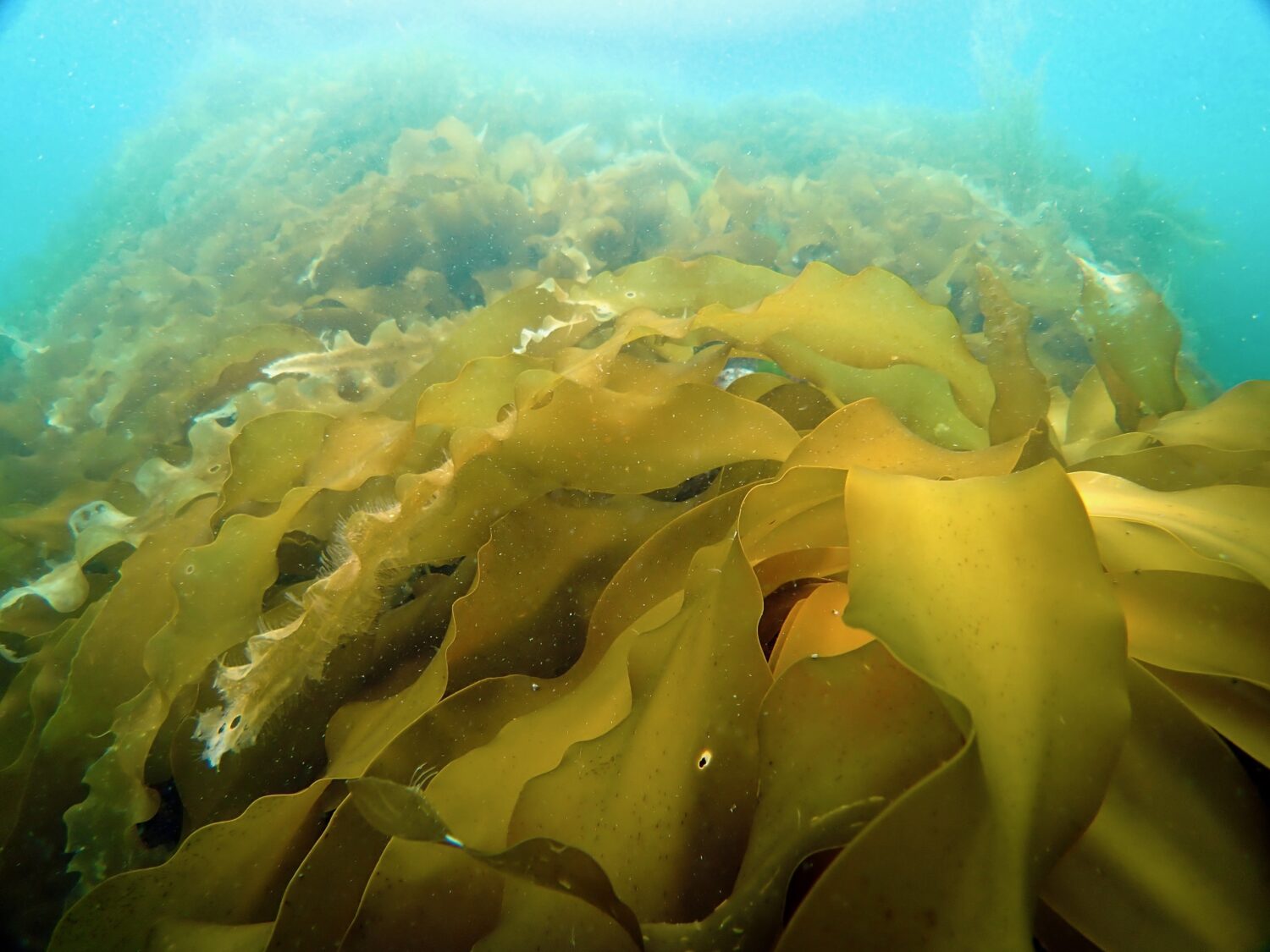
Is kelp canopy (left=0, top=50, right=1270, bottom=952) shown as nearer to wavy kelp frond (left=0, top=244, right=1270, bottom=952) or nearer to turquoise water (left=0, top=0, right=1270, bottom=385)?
wavy kelp frond (left=0, top=244, right=1270, bottom=952)

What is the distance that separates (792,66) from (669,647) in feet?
44.9

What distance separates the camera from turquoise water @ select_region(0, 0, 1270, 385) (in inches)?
124

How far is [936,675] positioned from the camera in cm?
37

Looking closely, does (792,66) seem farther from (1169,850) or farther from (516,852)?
(516,852)

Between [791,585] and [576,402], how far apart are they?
1.09ft

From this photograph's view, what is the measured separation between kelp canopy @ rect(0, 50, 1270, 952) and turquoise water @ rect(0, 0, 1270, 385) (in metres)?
2.13

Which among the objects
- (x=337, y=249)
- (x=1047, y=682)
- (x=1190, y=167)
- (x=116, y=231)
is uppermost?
(x=1047, y=682)

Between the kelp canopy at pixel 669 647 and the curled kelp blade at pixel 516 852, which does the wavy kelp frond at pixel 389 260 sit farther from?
the curled kelp blade at pixel 516 852

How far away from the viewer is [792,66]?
433 inches

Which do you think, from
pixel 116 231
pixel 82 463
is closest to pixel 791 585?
pixel 82 463

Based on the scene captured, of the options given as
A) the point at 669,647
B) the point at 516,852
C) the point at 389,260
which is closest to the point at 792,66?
the point at 389,260

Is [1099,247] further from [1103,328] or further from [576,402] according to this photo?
[576,402]

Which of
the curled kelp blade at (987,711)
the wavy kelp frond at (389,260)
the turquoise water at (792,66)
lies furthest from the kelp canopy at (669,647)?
the turquoise water at (792,66)

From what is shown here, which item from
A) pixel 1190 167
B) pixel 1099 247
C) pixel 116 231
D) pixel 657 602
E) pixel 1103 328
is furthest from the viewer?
pixel 1190 167
